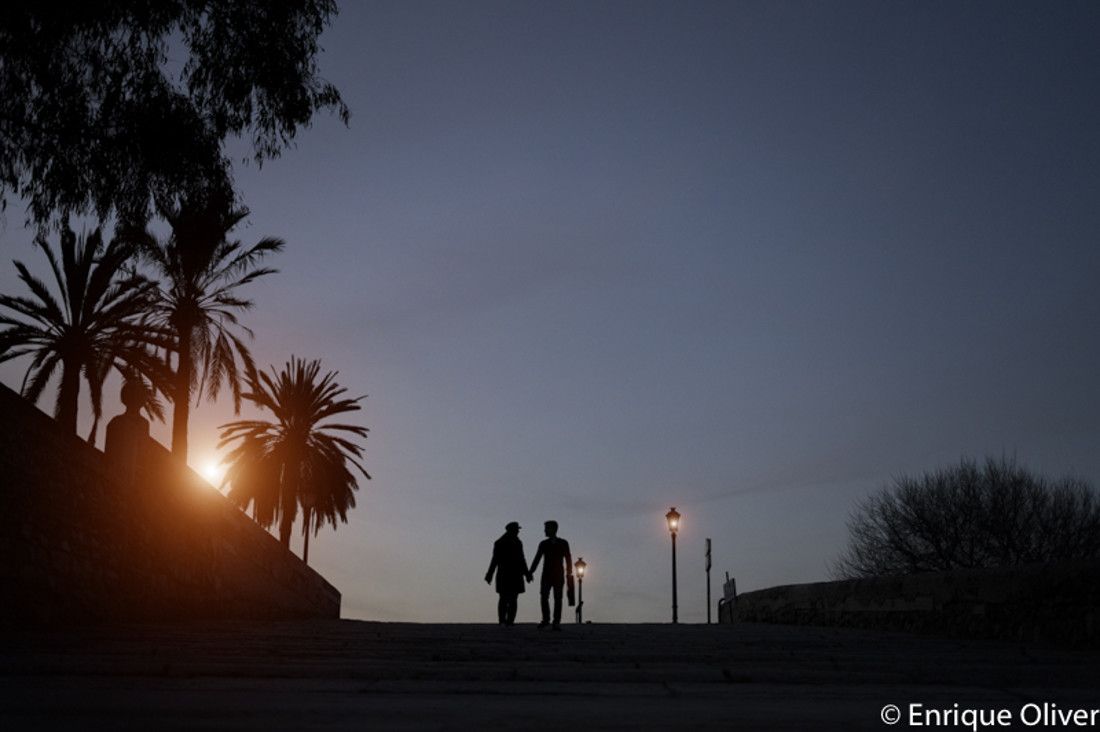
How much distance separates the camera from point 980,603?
1010 cm

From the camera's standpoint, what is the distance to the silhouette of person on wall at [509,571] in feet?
48.5

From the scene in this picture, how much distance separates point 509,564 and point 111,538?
5655 mm

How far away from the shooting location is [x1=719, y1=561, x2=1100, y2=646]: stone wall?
8.78 metres

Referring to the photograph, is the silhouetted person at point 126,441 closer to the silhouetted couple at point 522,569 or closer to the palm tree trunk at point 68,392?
the silhouetted couple at point 522,569

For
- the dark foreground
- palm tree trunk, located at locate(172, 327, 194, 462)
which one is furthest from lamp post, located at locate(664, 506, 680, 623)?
the dark foreground

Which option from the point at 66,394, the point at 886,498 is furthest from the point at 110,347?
the point at 886,498

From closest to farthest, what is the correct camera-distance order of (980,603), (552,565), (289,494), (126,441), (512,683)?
(512,683) → (980,603) → (126,441) → (552,565) → (289,494)

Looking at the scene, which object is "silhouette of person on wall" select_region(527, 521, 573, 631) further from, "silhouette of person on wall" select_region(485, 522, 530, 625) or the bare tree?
the bare tree

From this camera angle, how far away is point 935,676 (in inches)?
253

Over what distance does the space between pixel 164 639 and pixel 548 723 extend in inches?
219

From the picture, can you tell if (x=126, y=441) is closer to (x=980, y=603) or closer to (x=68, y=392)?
(x=980, y=603)

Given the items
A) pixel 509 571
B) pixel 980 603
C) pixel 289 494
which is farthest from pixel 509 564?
pixel 289 494

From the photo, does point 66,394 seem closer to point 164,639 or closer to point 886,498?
point 164,639

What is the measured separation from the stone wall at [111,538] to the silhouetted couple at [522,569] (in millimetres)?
3960
